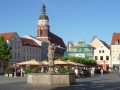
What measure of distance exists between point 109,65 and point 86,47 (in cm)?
1010

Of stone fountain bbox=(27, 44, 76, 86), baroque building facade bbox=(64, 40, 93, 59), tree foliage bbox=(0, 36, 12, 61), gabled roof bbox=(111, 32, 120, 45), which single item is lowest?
stone fountain bbox=(27, 44, 76, 86)

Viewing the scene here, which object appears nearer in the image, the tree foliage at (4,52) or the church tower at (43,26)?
the tree foliage at (4,52)

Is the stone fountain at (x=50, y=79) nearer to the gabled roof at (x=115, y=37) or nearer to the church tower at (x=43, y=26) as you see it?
the gabled roof at (x=115, y=37)

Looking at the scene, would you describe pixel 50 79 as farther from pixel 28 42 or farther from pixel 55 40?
pixel 55 40

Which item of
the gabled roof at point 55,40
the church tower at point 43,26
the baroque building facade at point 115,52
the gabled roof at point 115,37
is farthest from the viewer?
the gabled roof at point 55,40

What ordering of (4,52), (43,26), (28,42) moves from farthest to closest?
1. (43,26)
2. (28,42)
3. (4,52)

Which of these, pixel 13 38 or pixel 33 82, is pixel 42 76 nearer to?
pixel 33 82

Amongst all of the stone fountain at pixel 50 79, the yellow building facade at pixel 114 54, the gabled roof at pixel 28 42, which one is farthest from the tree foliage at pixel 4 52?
the stone fountain at pixel 50 79

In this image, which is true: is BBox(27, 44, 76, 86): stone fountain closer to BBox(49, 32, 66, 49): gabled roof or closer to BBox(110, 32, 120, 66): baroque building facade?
BBox(110, 32, 120, 66): baroque building facade

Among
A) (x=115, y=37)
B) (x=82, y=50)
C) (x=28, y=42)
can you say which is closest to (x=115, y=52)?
(x=115, y=37)

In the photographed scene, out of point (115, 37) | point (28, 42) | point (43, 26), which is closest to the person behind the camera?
point (28, 42)

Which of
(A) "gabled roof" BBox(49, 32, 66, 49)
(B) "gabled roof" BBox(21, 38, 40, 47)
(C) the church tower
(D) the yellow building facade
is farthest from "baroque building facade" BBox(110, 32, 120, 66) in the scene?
(A) "gabled roof" BBox(49, 32, 66, 49)

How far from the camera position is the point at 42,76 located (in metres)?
21.2

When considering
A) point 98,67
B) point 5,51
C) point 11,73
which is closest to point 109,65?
point 98,67
